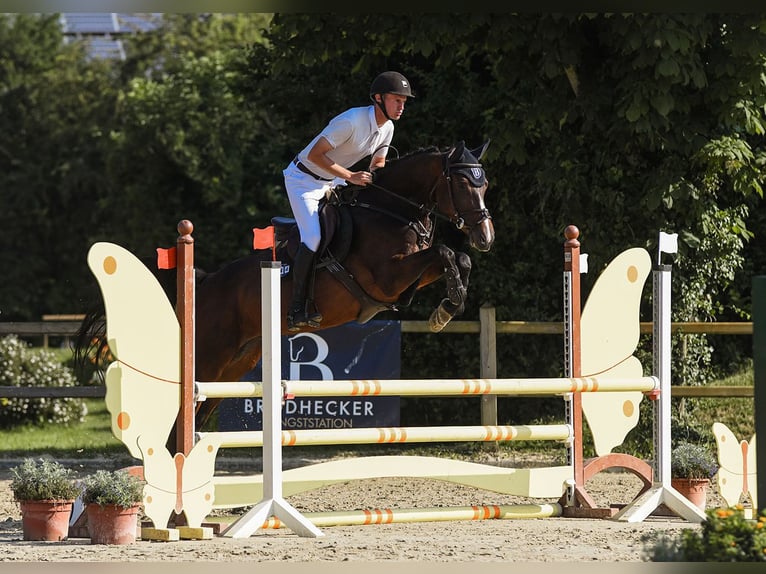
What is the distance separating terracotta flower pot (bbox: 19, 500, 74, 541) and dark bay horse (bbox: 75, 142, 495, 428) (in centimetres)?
119

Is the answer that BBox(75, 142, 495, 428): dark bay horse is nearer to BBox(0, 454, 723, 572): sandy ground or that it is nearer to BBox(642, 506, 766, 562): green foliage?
BBox(0, 454, 723, 572): sandy ground

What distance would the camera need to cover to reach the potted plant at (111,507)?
15.7 ft

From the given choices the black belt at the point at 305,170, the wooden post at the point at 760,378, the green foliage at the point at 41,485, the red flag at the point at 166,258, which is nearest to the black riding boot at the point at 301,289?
the black belt at the point at 305,170

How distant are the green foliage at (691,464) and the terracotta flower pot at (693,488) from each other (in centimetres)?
2

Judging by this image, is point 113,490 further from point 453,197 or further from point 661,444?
point 661,444

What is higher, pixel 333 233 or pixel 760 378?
pixel 333 233

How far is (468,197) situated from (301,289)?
3.38ft

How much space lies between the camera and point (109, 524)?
4785mm

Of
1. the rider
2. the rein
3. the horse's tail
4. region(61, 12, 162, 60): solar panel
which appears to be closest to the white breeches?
the rider

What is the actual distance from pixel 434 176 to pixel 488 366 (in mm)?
3226

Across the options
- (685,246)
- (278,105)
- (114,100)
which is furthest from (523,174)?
(114,100)

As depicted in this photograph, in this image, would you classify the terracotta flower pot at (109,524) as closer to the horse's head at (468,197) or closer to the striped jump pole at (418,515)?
the striped jump pole at (418,515)

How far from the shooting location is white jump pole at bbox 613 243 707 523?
561cm

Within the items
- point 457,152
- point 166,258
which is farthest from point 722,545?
point 457,152
